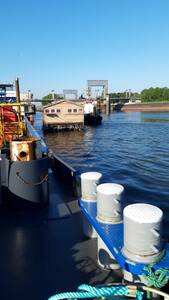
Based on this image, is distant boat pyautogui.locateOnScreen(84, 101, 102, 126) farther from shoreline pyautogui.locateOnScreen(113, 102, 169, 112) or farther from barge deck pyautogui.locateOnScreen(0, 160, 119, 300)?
barge deck pyautogui.locateOnScreen(0, 160, 119, 300)

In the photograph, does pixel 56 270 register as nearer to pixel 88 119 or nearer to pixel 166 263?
pixel 166 263

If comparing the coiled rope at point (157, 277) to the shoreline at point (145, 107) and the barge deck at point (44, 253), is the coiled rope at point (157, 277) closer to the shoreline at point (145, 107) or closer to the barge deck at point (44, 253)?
the barge deck at point (44, 253)

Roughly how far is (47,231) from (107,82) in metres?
124

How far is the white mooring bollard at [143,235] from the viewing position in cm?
306

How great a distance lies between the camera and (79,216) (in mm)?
6371

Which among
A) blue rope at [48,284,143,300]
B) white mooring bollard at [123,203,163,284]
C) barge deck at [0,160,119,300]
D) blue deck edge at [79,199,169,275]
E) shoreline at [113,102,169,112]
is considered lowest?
barge deck at [0,160,119,300]

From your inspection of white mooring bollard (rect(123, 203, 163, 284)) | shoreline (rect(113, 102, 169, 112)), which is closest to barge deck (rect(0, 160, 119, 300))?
white mooring bollard (rect(123, 203, 163, 284))

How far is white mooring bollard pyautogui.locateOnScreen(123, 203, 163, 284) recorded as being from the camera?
306cm

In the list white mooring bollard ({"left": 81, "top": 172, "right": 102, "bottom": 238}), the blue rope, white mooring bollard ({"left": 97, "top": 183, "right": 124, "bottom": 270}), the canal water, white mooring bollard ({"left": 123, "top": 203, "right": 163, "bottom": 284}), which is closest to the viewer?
the blue rope

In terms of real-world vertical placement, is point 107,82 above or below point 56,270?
above

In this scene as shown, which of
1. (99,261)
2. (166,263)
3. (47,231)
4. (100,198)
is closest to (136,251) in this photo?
(166,263)

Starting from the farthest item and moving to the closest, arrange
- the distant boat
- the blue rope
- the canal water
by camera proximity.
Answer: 1. the distant boat
2. the canal water
3. the blue rope

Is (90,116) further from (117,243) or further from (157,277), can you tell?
(157,277)

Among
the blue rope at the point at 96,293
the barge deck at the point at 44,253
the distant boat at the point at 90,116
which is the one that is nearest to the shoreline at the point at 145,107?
the distant boat at the point at 90,116
